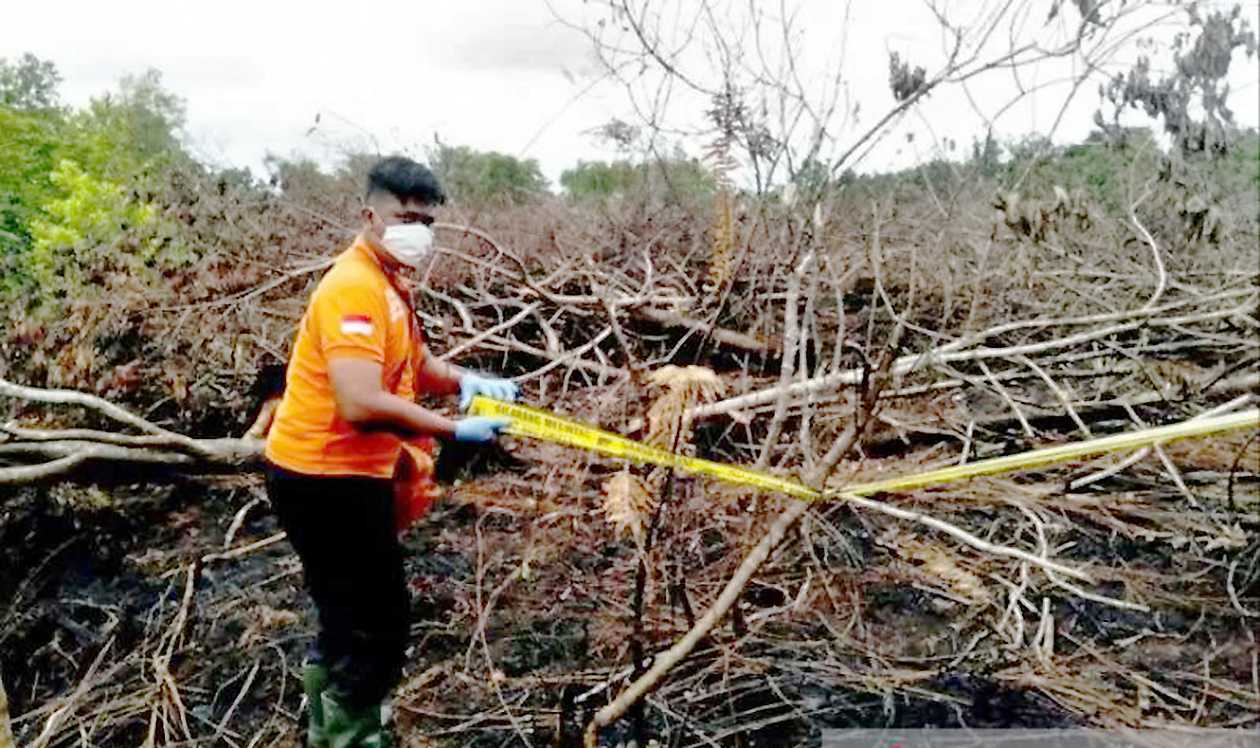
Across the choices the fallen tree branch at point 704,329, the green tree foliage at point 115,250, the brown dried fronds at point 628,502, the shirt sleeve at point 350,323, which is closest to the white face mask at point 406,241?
the shirt sleeve at point 350,323

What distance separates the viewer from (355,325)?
6.82ft

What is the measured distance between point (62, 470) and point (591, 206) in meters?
4.69

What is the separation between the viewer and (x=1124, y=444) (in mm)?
2355

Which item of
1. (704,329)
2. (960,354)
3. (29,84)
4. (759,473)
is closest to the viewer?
(759,473)

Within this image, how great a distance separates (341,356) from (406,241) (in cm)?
35

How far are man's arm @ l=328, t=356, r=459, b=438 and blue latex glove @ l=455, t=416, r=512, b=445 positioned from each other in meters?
0.16

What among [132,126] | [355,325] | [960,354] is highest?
[132,126]

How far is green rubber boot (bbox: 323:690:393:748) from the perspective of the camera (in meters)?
2.25

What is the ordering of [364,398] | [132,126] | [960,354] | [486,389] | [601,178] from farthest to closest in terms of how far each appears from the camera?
[132,126] → [601,178] → [960,354] → [486,389] → [364,398]

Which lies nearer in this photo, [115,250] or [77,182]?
[115,250]

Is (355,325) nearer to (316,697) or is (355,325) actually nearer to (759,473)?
(316,697)

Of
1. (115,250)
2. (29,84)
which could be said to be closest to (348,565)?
→ (115,250)

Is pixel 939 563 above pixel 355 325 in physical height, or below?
below

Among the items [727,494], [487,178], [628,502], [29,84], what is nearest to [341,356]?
[628,502]
